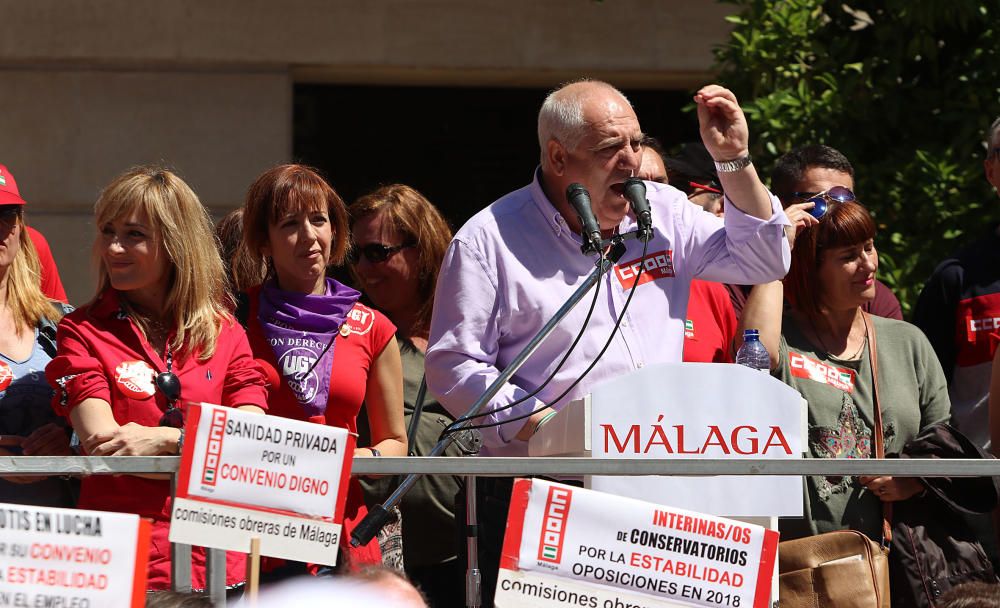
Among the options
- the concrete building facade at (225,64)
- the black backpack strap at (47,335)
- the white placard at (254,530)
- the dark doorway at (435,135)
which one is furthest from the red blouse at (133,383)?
the dark doorway at (435,135)

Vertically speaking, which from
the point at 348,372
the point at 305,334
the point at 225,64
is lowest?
the point at 348,372

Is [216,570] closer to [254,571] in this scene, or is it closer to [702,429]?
[254,571]

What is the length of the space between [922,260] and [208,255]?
3360 mm

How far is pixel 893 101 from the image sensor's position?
6375mm

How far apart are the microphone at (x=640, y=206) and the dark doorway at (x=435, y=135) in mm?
4762

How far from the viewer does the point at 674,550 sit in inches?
112

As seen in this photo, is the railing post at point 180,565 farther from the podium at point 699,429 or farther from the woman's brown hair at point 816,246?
the woman's brown hair at point 816,246

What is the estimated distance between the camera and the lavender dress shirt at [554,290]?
12.4ft

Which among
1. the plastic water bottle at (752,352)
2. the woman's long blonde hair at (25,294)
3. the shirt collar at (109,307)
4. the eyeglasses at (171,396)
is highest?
the woman's long blonde hair at (25,294)

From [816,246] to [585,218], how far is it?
145cm

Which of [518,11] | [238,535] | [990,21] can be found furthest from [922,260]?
[238,535]

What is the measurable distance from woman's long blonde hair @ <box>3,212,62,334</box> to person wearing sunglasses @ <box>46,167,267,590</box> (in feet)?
1.10

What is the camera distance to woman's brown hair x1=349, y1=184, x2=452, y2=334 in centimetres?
498

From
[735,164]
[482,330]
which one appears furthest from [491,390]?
[735,164]
